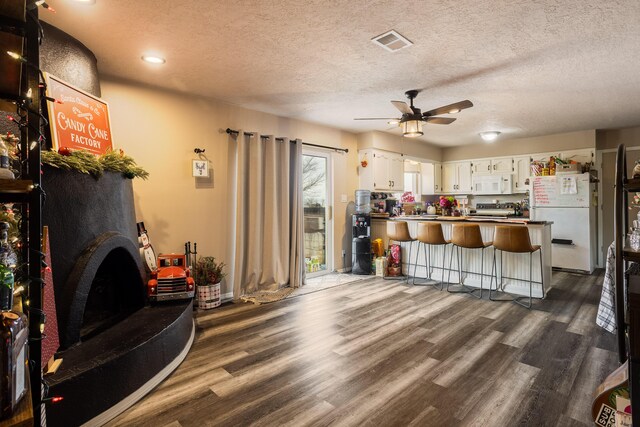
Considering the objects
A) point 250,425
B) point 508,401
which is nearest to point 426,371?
point 508,401

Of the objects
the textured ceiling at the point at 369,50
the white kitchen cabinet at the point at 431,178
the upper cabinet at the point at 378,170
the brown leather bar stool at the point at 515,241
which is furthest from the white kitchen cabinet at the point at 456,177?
the brown leather bar stool at the point at 515,241

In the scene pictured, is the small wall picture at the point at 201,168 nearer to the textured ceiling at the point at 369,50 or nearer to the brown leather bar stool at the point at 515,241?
the textured ceiling at the point at 369,50

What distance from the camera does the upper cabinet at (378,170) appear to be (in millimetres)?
5707

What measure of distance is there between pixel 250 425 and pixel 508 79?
3847mm

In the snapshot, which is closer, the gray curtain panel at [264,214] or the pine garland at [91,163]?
the pine garland at [91,163]

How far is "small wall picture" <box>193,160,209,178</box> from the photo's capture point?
3.75 metres

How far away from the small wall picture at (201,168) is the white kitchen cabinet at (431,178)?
5.35m

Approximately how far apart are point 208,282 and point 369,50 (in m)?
2.92

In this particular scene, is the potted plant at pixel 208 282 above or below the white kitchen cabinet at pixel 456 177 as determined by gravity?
below

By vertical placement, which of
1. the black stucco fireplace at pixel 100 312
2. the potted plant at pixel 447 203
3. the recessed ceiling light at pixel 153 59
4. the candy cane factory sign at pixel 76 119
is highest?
the recessed ceiling light at pixel 153 59

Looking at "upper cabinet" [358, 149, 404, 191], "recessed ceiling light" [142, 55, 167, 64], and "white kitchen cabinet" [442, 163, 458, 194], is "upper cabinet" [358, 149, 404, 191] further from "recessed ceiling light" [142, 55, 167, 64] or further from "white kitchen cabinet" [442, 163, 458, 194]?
"recessed ceiling light" [142, 55, 167, 64]

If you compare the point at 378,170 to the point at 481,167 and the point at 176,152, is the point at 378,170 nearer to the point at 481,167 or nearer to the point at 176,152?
the point at 481,167

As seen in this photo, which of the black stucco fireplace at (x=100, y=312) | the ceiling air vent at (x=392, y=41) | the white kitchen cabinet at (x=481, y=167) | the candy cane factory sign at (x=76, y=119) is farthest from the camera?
the white kitchen cabinet at (x=481, y=167)

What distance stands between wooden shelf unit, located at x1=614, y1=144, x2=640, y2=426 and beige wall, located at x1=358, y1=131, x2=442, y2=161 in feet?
14.9
